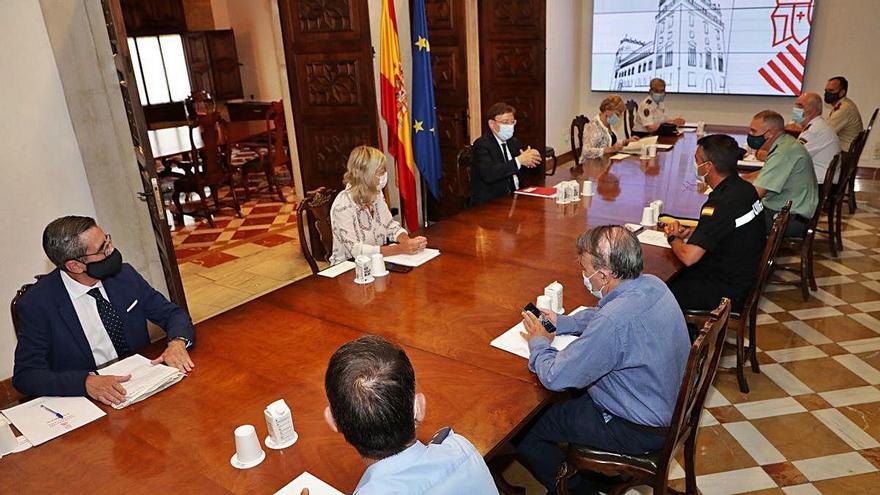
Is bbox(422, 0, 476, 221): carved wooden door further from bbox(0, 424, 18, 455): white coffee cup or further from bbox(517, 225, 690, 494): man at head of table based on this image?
bbox(0, 424, 18, 455): white coffee cup

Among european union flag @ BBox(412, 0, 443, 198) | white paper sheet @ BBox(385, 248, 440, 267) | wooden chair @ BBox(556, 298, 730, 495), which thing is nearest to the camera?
wooden chair @ BBox(556, 298, 730, 495)

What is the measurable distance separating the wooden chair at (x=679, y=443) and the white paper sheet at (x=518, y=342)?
1.21 feet

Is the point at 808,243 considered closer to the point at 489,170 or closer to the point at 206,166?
the point at 489,170

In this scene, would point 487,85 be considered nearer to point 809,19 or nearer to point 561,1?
point 561,1

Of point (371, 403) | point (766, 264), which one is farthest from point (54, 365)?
point (766, 264)

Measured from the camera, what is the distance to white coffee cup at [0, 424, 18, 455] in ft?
5.56

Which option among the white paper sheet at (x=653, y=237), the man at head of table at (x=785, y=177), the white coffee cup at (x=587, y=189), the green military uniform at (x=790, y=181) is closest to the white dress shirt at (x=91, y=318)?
the white paper sheet at (x=653, y=237)

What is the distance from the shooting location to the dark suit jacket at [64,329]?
197cm

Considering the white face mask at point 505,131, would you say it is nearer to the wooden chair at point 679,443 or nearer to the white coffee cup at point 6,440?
the wooden chair at point 679,443

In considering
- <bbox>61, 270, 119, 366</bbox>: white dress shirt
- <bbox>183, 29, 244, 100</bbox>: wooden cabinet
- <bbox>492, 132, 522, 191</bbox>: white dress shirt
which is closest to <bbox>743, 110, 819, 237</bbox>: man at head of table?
<bbox>492, 132, 522, 191</bbox>: white dress shirt

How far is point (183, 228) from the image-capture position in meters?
6.39

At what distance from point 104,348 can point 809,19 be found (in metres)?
7.61

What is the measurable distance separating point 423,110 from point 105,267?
11.5ft

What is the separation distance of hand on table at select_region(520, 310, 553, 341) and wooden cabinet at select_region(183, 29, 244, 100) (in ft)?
30.4
